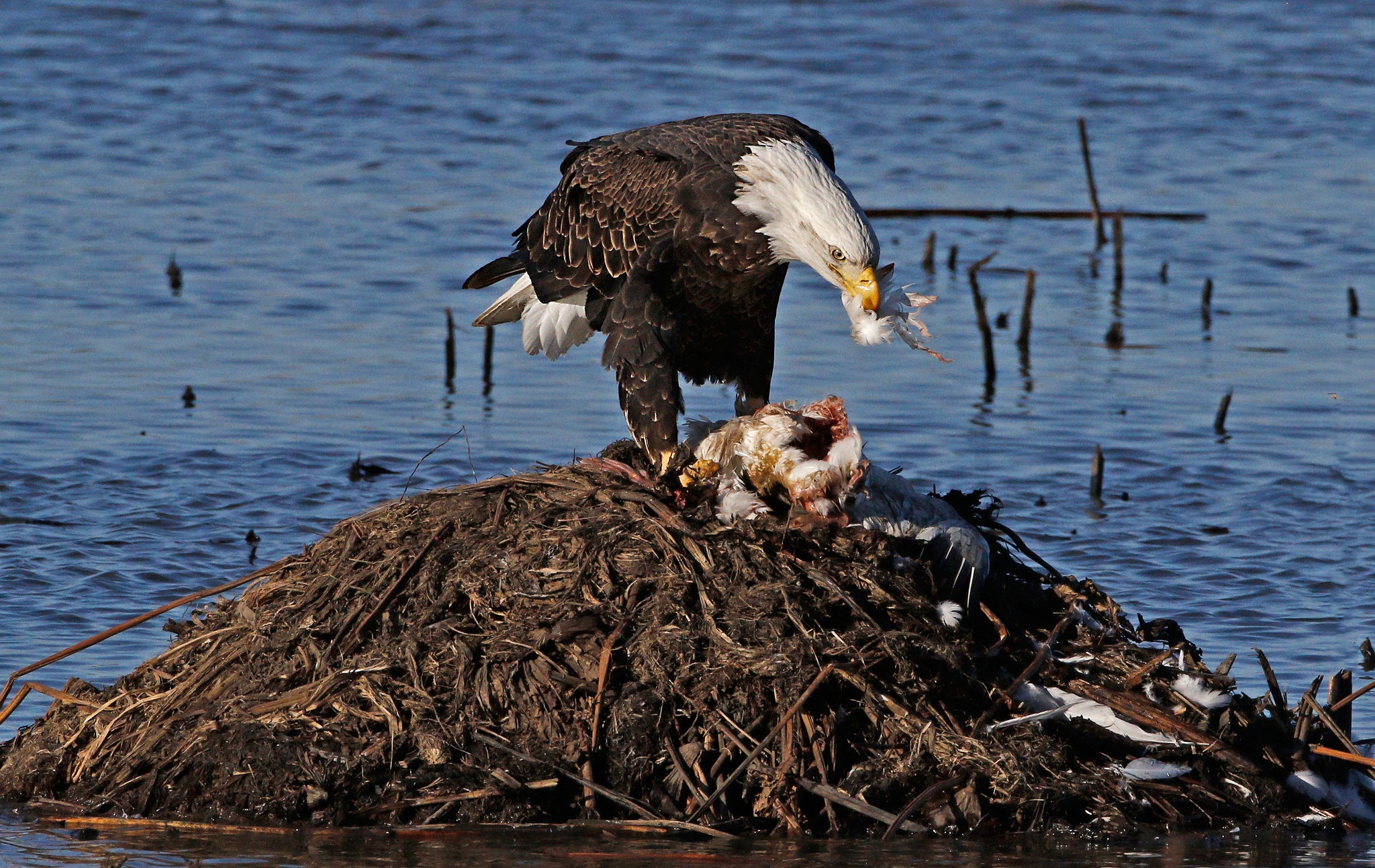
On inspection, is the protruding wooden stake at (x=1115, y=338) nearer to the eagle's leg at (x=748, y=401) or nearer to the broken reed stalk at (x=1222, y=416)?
the broken reed stalk at (x=1222, y=416)

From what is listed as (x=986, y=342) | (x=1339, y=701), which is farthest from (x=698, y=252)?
(x=986, y=342)

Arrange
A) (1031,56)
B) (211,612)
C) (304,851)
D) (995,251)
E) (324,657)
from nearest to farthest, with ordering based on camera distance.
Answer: (304,851), (324,657), (211,612), (995,251), (1031,56)

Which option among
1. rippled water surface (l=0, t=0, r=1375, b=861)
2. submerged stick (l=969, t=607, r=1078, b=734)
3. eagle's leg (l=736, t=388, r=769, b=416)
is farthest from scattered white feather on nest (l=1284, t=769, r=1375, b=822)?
eagle's leg (l=736, t=388, r=769, b=416)

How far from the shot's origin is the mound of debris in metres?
5.11

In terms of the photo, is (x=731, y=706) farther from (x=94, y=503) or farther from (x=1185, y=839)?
(x=94, y=503)

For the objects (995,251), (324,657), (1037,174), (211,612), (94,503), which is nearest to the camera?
(324,657)

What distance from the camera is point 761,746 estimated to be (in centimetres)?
500

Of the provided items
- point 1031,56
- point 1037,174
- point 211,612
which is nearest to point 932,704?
point 211,612

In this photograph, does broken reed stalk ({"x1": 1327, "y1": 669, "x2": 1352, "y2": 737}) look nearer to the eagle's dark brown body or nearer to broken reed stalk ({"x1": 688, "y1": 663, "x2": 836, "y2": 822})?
broken reed stalk ({"x1": 688, "y1": 663, "x2": 836, "y2": 822})

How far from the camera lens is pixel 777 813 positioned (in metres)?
5.09

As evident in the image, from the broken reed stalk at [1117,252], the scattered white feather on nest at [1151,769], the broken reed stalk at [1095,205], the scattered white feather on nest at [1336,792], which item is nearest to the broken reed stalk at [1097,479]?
the scattered white feather on nest at [1336,792]

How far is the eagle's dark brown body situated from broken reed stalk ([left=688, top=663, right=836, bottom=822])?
1.56 metres

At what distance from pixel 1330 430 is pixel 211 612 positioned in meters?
6.18

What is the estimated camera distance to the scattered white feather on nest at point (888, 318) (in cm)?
594
